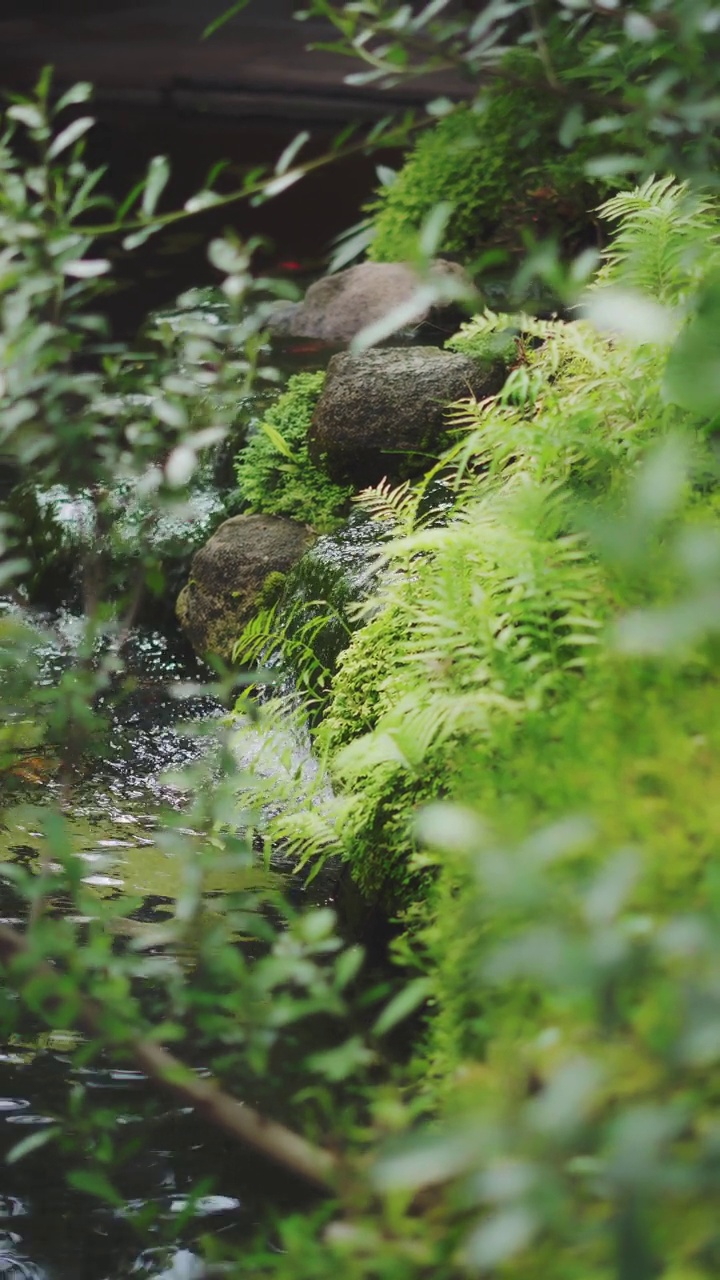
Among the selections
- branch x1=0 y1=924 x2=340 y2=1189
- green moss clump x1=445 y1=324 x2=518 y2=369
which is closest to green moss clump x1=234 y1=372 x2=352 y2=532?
green moss clump x1=445 y1=324 x2=518 y2=369

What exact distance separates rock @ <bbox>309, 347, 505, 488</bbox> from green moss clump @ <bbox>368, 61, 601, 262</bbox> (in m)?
3.12

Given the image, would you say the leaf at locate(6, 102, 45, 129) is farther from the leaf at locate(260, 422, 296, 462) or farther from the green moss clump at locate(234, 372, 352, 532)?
the leaf at locate(260, 422, 296, 462)

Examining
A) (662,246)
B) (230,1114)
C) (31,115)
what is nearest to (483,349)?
(662,246)

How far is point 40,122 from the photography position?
1.88m

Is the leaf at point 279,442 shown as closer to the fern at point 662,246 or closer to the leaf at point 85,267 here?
the fern at point 662,246

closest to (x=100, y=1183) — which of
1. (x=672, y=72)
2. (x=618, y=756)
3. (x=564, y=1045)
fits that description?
(x=564, y=1045)

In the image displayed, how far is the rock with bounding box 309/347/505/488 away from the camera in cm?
561

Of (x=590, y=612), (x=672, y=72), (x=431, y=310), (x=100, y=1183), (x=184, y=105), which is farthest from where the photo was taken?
(x=184, y=105)

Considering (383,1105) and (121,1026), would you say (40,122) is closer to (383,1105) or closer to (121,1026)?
(121,1026)

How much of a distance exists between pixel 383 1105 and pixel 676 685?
900 millimetres

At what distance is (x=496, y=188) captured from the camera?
9.34 meters

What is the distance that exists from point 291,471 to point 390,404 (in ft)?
3.02

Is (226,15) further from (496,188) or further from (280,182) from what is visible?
(496,188)

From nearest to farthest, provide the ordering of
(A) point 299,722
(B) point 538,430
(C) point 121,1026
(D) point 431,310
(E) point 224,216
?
(C) point 121,1026, (B) point 538,430, (A) point 299,722, (D) point 431,310, (E) point 224,216
